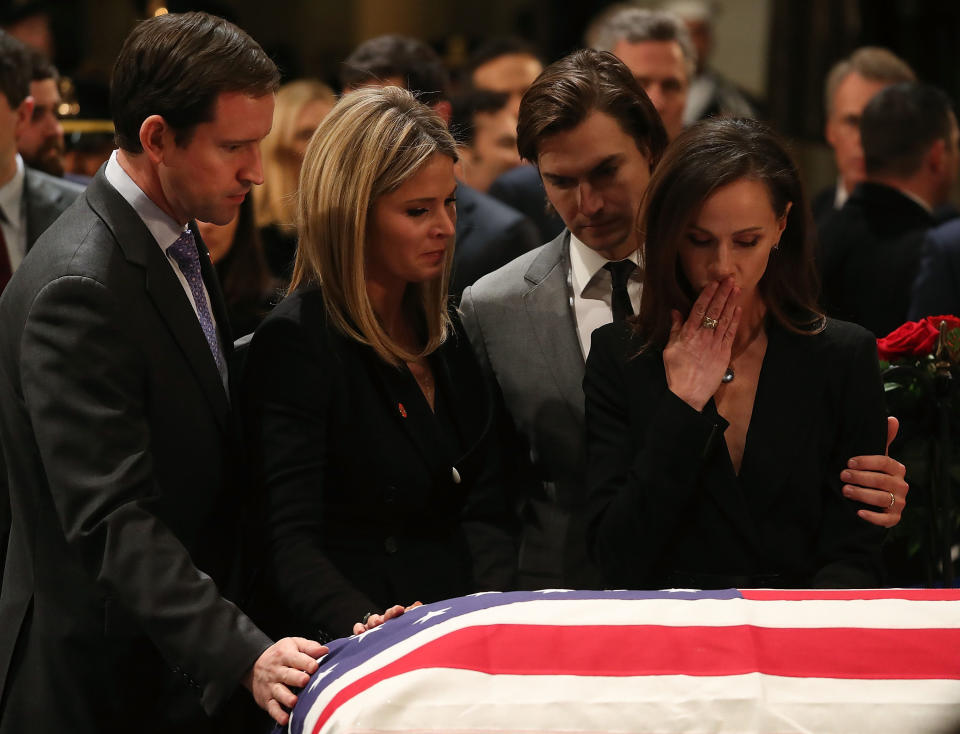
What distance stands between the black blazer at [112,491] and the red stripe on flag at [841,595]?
2.65ft

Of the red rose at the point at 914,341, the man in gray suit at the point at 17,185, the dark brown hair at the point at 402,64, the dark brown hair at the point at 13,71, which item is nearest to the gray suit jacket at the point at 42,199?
the man in gray suit at the point at 17,185

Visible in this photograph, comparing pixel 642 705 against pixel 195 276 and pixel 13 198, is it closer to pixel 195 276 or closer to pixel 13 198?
pixel 195 276

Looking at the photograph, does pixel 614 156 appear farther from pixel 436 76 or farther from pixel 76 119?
pixel 76 119

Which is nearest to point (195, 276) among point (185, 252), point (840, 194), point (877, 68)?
point (185, 252)

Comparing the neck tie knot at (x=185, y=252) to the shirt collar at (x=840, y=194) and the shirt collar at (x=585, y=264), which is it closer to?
the shirt collar at (x=585, y=264)

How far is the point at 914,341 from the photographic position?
2674 mm

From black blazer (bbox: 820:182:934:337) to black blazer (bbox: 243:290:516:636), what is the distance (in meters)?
2.22

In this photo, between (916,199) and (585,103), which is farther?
(916,199)

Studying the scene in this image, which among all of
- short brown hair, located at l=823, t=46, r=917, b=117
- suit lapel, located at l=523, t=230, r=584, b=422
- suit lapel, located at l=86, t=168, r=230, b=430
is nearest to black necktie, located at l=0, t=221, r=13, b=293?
suit lapel, located at l=86, t=168, r=230, b=430

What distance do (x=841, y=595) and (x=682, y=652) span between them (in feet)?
1.03

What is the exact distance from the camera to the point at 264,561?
7.29 ft

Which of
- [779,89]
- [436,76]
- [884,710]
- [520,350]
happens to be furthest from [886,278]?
[779,89]

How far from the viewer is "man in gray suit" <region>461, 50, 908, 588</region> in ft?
8.54

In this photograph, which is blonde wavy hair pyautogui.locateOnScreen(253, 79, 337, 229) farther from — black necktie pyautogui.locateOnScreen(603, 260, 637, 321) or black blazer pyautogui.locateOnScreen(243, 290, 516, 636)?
black blazer pyautogui.locateOnScreen(243, 290, 516, 636)
